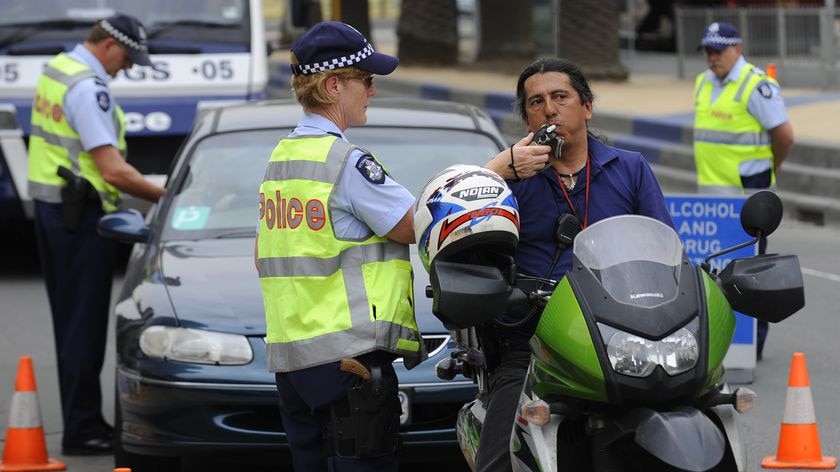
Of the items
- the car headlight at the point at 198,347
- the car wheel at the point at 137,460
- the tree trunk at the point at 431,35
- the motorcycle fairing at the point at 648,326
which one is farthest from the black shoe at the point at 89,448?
the tree trunk at the point at 431,35

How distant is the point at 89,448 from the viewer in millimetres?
7191

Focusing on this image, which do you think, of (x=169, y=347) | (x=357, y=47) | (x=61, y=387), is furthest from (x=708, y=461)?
(x=61, y=387)

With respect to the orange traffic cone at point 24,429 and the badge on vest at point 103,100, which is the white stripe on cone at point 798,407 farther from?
the badge on vest at point 103,100

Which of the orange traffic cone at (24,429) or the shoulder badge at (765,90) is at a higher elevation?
the shoulder badge at (765,90)

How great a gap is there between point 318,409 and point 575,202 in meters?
0.92

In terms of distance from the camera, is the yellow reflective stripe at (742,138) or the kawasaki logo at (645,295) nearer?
the kawasaki logo at (645,295)

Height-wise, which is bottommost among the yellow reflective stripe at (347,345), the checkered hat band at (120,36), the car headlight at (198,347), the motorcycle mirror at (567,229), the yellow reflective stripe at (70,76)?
the car headlight at (198,347)

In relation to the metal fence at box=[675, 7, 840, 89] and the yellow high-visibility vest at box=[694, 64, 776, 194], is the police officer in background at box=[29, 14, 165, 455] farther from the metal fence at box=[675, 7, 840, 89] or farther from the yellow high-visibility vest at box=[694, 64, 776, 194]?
the metal fence at box=[675, 7, 840, 89]

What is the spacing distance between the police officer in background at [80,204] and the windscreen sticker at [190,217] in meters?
0.16

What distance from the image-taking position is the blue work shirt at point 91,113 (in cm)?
711

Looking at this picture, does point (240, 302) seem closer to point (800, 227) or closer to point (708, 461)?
point (708, 461)

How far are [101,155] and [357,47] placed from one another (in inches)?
123

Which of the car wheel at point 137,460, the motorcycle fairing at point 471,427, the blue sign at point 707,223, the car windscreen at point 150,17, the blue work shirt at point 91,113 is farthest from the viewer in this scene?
the car windscreen at point 150,17

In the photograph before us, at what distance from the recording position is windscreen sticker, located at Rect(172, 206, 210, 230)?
7.25 metres
